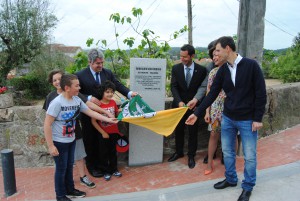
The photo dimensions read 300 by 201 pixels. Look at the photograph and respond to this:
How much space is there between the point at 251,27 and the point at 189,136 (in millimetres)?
2205

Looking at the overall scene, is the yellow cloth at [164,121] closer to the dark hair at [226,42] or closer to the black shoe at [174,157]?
the black shoe at [174,157]

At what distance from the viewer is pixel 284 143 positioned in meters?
5.75

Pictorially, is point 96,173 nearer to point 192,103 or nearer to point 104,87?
point 104,87

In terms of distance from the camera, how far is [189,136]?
4.88m

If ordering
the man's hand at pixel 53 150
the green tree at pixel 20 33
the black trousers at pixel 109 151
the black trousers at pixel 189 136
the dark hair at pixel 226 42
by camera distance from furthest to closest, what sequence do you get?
the green tree at pixel 20 33 → the black trousers at pixel 189 136 → the black trousers at pixel 109 151 → the dark hair at pixel 226 42 → the man's hand at pixel 53 150

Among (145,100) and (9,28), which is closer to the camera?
(145,100)

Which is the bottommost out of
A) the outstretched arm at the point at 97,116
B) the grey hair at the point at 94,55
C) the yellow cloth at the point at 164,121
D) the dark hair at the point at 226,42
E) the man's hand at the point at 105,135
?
the man's hand at the point at 105,135

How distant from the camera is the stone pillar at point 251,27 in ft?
16.6

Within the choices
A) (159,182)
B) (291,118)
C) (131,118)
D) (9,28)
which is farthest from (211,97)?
(9,28)

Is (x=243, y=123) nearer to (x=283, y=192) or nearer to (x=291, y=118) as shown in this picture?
(x=283, y=192)

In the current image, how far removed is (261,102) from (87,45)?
12.4 feet

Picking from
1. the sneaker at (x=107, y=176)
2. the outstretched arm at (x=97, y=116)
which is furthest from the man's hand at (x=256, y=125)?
the sneaker at (x=107, y=176)

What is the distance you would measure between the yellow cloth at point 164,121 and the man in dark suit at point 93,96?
1.56 feet

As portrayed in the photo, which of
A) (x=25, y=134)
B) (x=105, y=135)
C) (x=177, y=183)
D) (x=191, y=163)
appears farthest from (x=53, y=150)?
(x=191, y=163)
